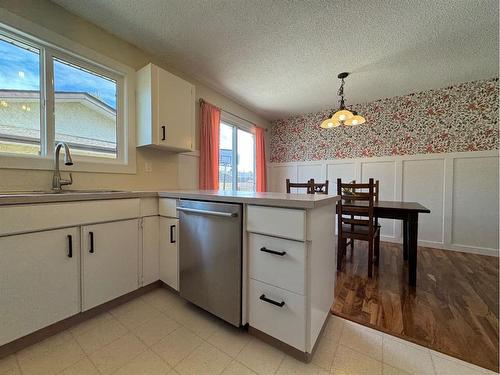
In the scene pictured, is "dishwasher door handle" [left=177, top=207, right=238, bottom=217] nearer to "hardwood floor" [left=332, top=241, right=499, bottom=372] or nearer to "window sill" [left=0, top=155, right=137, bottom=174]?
"window sill" [left=0, top=155, right=137, bottom=174]

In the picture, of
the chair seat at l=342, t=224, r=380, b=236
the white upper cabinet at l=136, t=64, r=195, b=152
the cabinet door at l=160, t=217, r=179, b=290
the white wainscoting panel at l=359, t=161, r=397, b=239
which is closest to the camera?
the cabinet door at l=160, t=217, r=179, b=290

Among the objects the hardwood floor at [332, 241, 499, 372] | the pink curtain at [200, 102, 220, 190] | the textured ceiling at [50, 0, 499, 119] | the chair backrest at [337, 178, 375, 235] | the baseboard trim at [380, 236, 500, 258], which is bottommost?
the hardwood floor at [332, 241, 499, 372]

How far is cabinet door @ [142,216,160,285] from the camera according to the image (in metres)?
1.74

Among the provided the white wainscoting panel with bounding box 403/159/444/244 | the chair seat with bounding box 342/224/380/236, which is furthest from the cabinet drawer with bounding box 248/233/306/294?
the white wainscoting panel with bounding box 403/159/444/244

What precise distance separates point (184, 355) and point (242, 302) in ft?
1.34

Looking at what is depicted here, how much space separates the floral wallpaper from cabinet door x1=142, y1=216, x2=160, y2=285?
3.39m

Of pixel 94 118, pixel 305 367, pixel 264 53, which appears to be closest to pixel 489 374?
pixel 305 367

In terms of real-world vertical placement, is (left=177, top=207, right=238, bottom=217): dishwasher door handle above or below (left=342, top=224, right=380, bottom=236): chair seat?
above

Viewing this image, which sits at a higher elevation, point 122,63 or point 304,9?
point 304,9

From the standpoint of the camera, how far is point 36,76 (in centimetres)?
164

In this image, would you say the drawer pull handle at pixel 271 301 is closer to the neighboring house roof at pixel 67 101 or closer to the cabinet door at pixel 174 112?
the cabinet door at pixel 174 112

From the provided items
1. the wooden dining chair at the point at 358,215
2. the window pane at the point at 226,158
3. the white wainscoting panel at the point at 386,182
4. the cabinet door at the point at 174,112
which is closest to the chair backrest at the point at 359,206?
the wooden dining chair at the point at 358,215

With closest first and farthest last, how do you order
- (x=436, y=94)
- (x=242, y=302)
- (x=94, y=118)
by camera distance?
(x=242, y=302), (x=94, y=118), (x=436, y=94)

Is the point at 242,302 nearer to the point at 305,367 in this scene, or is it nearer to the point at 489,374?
the point at 305,367
